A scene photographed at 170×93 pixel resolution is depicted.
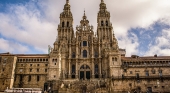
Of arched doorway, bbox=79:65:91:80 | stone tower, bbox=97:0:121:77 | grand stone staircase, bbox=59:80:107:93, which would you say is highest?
stone tower, bbox=97:0:121:77

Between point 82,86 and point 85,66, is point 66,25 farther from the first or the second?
point 82,86

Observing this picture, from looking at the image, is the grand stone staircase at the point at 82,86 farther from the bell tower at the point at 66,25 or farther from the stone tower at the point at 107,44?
the bell tower at the point at 66,25

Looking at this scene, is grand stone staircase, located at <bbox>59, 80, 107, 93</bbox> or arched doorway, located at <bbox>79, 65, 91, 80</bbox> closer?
grand stone staircase, located at <bbox>59, 80, 107, 93</bbox>

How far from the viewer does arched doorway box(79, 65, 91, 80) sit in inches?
2774

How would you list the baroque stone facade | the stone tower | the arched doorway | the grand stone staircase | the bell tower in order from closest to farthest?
the grand stone staircase < the baroque stone facade < the stone tower < the arched doorway < the bell tower

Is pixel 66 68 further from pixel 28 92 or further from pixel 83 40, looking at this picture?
pixel 28 92

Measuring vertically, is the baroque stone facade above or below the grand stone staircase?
above

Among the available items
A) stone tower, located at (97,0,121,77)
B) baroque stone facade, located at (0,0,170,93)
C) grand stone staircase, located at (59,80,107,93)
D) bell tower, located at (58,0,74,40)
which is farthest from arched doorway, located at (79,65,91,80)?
bell tower, located at (58,0,74,40)

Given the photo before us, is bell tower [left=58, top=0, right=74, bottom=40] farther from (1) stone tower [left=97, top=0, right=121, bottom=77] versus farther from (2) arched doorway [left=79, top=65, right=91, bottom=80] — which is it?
(2) arched doorway [left=79, top=65, right=91, bottom=80]

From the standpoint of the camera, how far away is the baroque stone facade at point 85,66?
5891 centimetres

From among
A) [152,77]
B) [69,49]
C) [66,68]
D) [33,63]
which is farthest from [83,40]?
[152,77]

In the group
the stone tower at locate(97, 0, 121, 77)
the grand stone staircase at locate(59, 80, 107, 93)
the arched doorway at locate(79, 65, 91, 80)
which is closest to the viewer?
the grand stone staircase at locate(59, 80, 107, 93)

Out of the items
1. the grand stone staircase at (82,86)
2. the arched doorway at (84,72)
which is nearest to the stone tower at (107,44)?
the arched doorway at (84,72)

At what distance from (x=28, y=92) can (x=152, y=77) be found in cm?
3736
